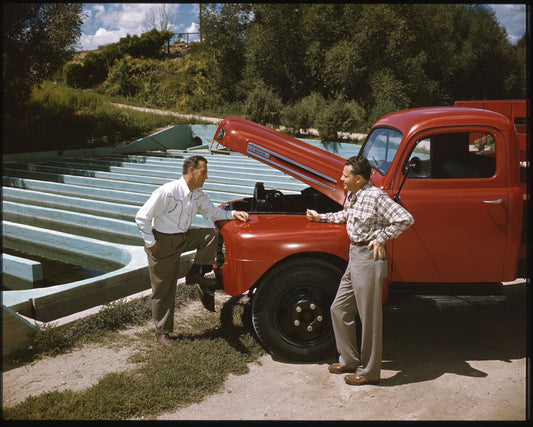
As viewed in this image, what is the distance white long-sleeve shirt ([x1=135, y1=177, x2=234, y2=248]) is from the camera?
4.33 meters

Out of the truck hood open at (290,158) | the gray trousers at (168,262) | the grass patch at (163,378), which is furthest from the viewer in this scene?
the truck hood open at (290,158)

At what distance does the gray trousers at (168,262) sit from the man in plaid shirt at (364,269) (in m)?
1.40

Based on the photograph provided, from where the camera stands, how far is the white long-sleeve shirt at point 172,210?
4.33 meters

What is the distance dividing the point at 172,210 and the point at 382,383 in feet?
7.89

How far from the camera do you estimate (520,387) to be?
3949 millimetres

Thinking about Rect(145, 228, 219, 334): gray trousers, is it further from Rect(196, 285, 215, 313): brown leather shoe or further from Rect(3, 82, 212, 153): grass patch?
Rect(3, 82, 212, 153): grass patch

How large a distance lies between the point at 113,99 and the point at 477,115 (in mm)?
26634

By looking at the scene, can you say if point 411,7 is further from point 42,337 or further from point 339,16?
point 42,337

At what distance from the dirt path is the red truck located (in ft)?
1.07

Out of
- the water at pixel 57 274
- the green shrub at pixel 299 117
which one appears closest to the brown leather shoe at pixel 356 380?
the water at pixel 57 274

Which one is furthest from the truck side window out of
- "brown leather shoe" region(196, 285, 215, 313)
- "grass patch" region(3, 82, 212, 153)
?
"grass patch" region(3, 82, 212, 153)

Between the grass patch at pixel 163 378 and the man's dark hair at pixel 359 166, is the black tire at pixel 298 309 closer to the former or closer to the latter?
the grass patch at pixel 163 378

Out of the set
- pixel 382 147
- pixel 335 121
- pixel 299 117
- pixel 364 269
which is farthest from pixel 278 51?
pixel 364 269
